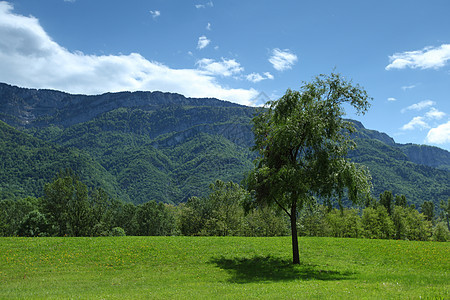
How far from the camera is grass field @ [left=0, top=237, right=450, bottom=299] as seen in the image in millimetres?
13172

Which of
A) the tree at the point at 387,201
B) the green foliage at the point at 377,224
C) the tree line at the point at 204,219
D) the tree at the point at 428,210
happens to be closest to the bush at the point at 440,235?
the tree line at the point at 204,219

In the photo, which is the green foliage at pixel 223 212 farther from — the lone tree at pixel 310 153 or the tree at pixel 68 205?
the lone tree at pixel 310 153

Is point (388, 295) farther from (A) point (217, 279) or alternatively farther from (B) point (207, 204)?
(B) point (207, 204)

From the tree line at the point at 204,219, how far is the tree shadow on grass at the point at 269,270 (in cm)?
1530

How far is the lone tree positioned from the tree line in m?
17.2

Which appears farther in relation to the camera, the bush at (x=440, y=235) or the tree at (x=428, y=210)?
the tree at (x=428, y=210)

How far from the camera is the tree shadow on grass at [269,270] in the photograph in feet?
57.0

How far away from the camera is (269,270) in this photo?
64.6ft

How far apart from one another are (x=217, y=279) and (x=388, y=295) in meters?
9.69

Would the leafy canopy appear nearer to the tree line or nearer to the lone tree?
the lone tree

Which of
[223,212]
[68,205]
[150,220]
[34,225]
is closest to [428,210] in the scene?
[223,212]

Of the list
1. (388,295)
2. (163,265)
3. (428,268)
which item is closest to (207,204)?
(163,265)

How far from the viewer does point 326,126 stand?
1945cm

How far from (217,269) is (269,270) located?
360 centimetres
